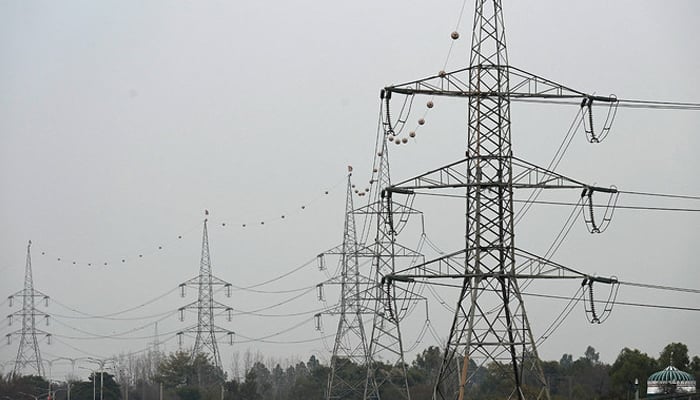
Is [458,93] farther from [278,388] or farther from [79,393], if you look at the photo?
[278,388]

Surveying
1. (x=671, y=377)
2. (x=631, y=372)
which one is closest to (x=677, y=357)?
(x=631, y=372)

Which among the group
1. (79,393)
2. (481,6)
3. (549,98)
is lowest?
(79,393)

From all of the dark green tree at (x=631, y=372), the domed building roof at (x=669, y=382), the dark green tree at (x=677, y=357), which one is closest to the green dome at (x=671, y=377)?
the domed building roof at (x=669, y=382)

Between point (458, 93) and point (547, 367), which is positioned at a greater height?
point (458, 93)

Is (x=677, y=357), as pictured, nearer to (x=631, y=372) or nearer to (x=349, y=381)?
(x=631, y=372)

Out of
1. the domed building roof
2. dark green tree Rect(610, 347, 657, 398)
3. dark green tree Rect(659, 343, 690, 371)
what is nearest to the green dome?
the domed building roof

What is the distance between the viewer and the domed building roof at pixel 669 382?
9400cm

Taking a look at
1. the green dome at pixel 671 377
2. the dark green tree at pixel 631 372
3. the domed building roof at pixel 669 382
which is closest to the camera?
the domed building roof at pixel 669 382

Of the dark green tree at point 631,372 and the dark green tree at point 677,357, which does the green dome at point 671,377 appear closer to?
the dark green tree at point 631,372

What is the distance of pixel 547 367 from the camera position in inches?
4938

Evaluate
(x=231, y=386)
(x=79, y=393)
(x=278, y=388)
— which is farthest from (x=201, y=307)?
(x=278, y=388)

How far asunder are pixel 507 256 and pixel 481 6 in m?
9.41

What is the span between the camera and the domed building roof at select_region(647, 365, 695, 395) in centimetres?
9400

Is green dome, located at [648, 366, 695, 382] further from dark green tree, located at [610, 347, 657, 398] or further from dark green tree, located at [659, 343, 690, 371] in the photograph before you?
dark green tree, located at [659, 343, 690, 371]
